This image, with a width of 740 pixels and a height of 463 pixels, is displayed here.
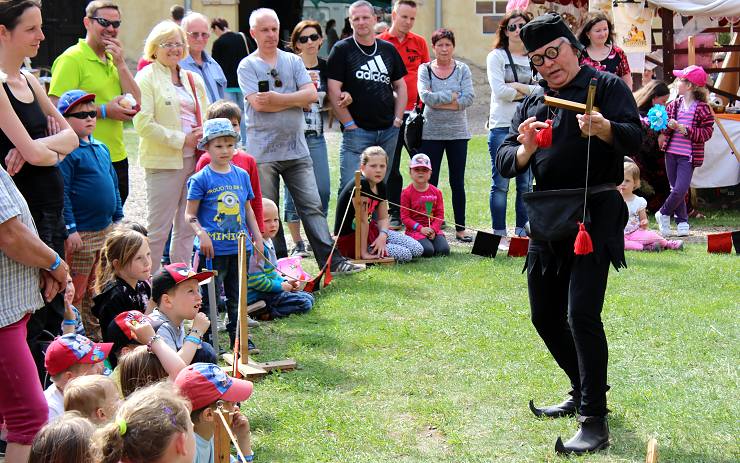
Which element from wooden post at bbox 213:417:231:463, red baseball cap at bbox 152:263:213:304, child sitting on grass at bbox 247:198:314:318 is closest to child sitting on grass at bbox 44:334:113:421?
red baseball cap at bbox 152:263:213:304

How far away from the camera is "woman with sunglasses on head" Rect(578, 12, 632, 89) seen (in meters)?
10.4

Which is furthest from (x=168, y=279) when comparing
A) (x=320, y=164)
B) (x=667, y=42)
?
(x=667, y=42)

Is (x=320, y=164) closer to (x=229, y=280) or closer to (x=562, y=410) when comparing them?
(x=229, y=280)

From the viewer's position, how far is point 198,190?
682cm

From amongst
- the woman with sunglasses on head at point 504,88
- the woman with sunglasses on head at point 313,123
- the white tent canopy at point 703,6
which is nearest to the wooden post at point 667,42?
the white tent canopy at point 703,6

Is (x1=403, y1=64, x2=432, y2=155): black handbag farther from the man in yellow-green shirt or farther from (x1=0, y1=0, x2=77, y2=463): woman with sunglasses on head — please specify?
(x1=0, y1=0, x2=77, y2=463): woman with sunglasses on head

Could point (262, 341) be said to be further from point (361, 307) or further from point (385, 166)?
point (385, 166)

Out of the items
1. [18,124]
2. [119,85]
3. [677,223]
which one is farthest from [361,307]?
[677,223]

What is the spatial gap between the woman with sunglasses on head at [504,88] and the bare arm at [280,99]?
2446 mm

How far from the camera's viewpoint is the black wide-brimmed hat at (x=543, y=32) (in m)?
4.86

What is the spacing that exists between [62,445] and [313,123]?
674 cm

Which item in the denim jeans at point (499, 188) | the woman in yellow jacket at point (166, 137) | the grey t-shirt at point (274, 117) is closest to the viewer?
the woman in yellow jacket at point (166, 137)

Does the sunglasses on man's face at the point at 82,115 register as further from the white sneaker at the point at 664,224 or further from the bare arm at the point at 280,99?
the white sneaker at the point at 664,224

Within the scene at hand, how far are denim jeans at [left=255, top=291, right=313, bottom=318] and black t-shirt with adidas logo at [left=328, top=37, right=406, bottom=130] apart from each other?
2.62 meters
